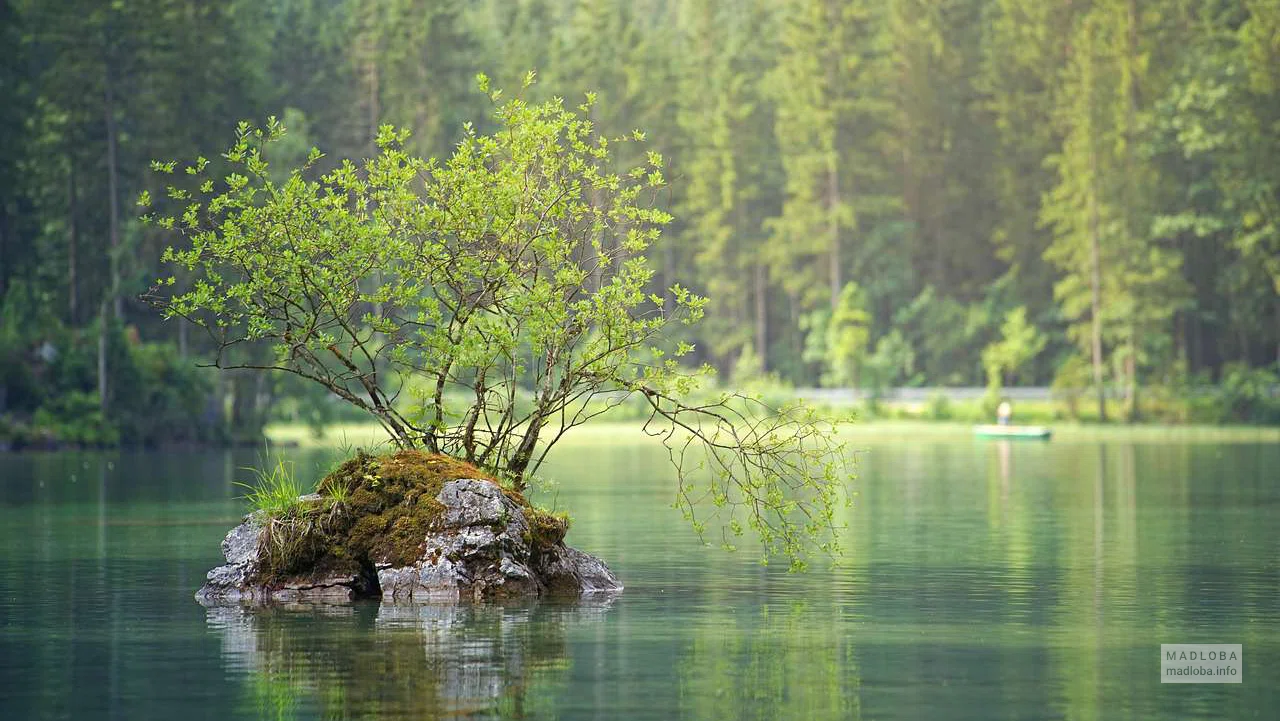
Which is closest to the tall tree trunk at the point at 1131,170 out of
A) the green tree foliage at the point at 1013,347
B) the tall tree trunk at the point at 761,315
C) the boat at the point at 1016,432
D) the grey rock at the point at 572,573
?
the green tree foliage at the point at 1013,347

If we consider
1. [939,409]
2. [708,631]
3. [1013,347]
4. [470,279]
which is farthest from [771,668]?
[1013,347]

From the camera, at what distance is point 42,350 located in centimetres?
7988

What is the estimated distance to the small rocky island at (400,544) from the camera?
24.9m

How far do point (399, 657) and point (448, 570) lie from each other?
5.34m

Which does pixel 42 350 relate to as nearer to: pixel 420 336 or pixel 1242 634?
pixel 420 336

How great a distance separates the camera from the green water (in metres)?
17.0

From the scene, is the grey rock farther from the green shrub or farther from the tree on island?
the green shrub

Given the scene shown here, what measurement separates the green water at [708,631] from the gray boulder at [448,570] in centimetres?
85

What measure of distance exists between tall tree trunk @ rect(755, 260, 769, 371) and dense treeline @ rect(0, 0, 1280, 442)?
0.33 m

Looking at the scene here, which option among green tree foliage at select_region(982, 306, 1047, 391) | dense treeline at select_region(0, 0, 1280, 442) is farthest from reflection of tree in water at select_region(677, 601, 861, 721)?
green tree foliage at select_region(982, 306, 1047, 391)

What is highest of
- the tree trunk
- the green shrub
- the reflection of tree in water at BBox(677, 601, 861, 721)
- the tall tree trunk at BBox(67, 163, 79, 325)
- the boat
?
the tall tree trunk at BBox(67, 163, 79, 325)

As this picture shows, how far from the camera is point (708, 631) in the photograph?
22.0 meters

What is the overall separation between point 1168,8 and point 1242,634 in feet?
326

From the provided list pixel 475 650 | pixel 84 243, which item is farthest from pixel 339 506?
pixel 84 243
